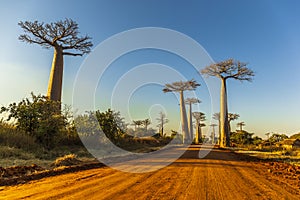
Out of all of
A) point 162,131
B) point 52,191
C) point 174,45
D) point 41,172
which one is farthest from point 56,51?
point 162,131

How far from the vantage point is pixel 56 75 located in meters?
15.0

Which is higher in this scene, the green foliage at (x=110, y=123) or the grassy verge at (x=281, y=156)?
the green foliage at (x=110, y=123)

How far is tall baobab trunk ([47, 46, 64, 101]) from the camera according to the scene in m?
14.5

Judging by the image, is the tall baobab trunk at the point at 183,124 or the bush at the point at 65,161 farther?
the tall baobab trunk at the point at 183,124

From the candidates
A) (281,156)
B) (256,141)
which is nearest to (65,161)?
(281,156)

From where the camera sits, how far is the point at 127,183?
362cm

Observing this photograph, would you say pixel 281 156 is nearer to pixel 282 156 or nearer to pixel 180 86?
pixel 282 156

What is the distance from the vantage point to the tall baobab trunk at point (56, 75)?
14.5 metres

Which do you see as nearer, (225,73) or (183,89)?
(225,73)

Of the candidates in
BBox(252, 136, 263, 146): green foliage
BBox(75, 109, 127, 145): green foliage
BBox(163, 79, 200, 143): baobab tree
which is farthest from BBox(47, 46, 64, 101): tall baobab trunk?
BBox(252, 136, 263, 146): green foliage

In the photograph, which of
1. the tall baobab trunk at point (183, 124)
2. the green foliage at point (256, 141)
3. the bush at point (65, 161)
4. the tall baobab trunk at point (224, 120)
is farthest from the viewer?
the green foliage at point (256, 141)

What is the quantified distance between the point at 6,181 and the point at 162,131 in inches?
1163

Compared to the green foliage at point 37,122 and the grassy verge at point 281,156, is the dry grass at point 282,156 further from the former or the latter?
the green foliage at point 37,122

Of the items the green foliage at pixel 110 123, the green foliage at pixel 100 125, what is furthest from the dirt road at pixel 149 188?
the green foliage at pixel 110 123
